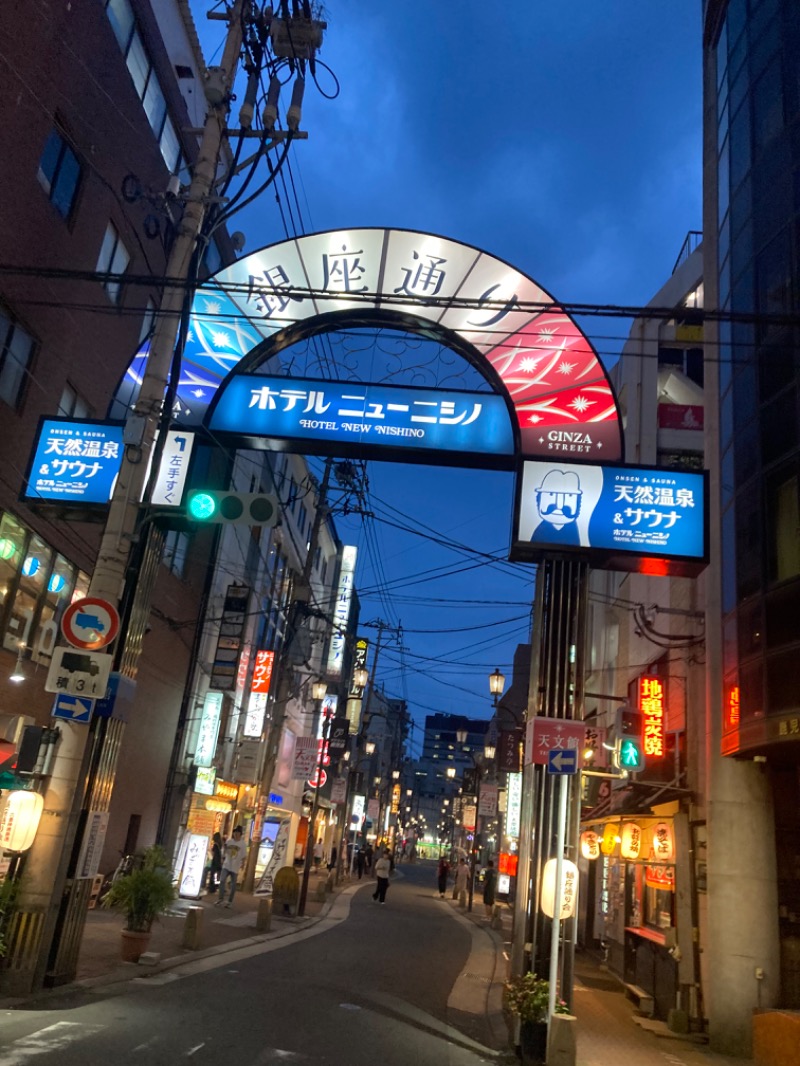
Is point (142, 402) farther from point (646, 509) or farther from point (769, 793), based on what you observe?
point (769, 793)

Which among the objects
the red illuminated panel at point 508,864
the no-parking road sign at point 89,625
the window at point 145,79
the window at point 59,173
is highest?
the window at point 145,79

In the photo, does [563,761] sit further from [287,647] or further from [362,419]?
[287,647]

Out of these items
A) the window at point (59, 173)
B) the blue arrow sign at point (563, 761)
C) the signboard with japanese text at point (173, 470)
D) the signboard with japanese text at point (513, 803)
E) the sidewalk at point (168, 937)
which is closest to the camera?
the blue arrow sign at point (563, 761)

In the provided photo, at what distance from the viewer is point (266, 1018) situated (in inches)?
403

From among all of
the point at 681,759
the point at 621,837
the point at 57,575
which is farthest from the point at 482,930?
the point at 57,575

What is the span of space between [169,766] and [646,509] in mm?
18706

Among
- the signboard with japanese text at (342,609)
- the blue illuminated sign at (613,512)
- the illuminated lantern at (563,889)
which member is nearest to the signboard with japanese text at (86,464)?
the blue illuminated sign at (613,512)

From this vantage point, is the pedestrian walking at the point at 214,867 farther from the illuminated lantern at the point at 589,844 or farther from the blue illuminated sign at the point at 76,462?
the blue illuminated sign at the point at 76,462

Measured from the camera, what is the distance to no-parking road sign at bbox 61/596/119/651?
1029 centimetres

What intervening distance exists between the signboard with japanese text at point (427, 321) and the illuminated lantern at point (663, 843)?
718cm

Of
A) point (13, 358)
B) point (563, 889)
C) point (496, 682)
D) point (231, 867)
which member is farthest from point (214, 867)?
point (563, 889)

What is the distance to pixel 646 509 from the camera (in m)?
12.7

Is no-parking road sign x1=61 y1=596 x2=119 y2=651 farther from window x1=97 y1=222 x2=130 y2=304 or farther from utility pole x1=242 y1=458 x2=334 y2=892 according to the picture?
utility pole x1=242 y1=458 x2=334 y2=892

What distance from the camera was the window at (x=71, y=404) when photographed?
18.0 metres
